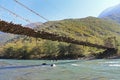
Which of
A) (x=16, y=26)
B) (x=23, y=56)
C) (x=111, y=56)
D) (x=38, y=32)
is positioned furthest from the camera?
(x=23, y=56)

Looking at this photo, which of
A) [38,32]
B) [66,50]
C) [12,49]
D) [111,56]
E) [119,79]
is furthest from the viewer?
[12,49]

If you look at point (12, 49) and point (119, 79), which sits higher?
point (12, 49)

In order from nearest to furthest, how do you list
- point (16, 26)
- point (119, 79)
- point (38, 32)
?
point (16, 26) → point (119, 79) → point (38, 32)

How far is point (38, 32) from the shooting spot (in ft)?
135

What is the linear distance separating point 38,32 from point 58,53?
7840 cm

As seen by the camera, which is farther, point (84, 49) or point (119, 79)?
point (84, 49)

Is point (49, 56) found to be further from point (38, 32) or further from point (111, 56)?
point (38, 32)

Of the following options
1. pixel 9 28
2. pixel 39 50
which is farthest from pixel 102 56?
pixel 9 28

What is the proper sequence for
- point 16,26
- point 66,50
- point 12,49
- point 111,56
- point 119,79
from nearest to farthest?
point 16,26
point 119,79
point 111,56
point 66,50
point 12,49

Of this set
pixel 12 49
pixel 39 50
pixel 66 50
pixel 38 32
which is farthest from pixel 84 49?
pixel 38 32

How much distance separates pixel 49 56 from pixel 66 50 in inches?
284

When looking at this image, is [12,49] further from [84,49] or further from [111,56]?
[111,56]

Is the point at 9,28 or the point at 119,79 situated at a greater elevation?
the point at 9,28

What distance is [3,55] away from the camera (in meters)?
145
